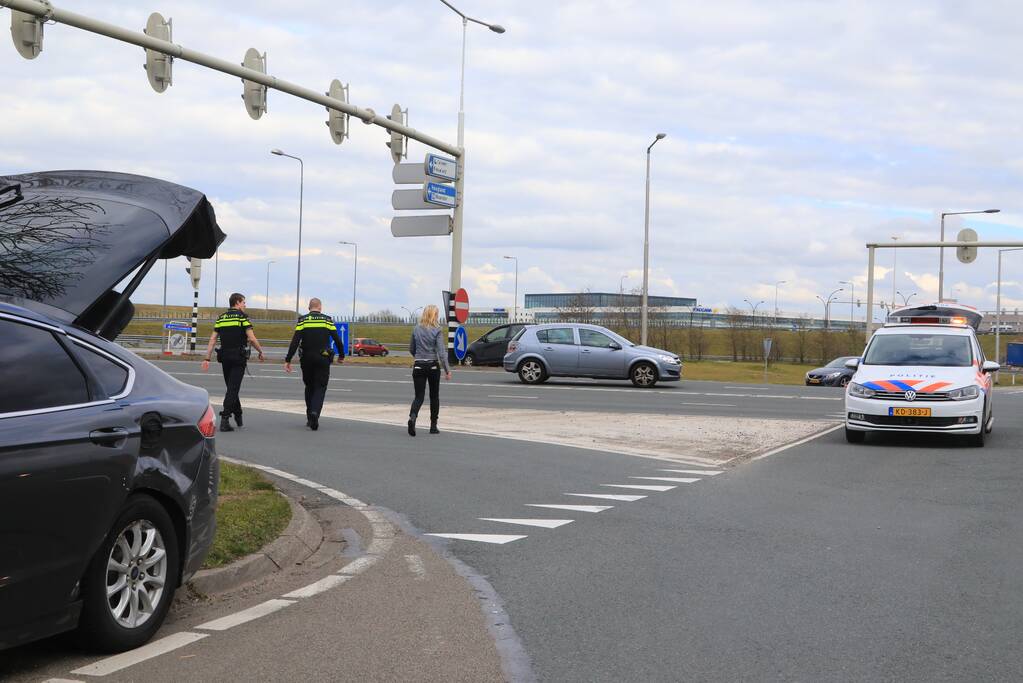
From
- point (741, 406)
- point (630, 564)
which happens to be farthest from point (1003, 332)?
point (630, 564)

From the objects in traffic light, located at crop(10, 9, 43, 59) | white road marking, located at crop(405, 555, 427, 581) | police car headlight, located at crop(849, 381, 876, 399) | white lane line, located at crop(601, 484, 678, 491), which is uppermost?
traffic light, located at crop(10, 9, 43, 59)

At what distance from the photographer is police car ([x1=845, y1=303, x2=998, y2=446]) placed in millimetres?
15805

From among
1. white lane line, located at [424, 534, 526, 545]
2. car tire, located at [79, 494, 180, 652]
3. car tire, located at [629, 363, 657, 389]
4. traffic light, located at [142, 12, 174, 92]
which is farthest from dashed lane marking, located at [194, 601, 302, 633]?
car tire, located at [629, 363, 657, 389]

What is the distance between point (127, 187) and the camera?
8.09 meters

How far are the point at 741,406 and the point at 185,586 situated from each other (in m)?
19.3

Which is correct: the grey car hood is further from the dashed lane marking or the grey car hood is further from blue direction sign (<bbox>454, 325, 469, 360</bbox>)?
blue direction sign (<bbox>454, 325, 469, 360</bbox>)

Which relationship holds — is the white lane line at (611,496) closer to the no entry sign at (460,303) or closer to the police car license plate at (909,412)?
the police car license plate at (909,412)

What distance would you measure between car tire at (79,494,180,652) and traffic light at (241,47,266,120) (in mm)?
15306

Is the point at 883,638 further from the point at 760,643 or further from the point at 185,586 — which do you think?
the point at 185,586

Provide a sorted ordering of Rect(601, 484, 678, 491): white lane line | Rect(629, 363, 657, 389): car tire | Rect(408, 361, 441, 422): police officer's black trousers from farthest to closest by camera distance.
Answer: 1. Rect(629, 363, 657, 389): car tire
2. Rect(408, 361, 441, 422): police officer's black trousers
3. Rect(601, 484, 678, 491): white lane line

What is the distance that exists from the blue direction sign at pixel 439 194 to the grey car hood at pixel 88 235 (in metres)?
19.4

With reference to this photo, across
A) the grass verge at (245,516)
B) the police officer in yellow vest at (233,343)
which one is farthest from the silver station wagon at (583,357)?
the grass verge at (245,516)

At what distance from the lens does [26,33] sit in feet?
51.0

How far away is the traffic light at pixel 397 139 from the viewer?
24875mm
